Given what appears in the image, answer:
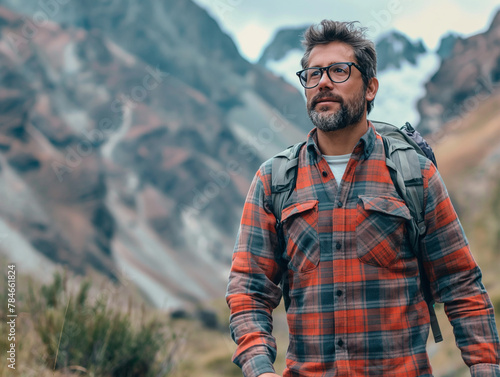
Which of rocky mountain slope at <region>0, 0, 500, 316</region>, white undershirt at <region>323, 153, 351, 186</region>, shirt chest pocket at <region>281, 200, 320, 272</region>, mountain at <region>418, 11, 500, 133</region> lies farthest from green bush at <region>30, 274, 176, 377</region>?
mountain at <region>418, 11, 500, 133</region>

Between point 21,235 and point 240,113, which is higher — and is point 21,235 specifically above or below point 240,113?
below

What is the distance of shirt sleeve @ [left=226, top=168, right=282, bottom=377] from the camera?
77.9 inches

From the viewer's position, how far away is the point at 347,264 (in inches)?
80.7

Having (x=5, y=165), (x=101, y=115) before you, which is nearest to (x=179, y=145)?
(x=101, y=115)

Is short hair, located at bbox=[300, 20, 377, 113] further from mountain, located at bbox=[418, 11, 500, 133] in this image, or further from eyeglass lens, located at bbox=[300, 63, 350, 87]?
mountain, located at bbox=[418, 11, 500, 133]

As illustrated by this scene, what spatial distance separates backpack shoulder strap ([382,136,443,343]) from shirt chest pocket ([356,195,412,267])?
0.14 ft

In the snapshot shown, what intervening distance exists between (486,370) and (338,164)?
0.91 meters

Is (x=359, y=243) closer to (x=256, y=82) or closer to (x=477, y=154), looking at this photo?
(x=477, y=154)

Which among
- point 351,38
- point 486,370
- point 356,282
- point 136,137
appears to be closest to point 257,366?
point 356,282

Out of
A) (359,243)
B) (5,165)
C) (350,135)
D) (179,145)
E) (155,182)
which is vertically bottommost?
(359,243)

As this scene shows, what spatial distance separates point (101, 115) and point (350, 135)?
79506 mm

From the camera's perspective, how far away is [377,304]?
2010mm

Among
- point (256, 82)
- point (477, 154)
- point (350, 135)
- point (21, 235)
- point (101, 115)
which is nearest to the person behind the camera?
point (350, 135)

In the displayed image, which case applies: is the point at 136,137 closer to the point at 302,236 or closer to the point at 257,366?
the point at 302,236
